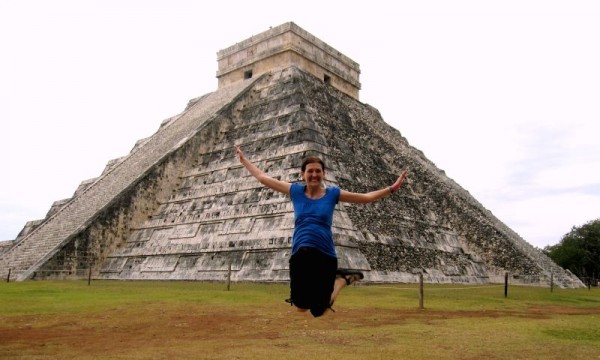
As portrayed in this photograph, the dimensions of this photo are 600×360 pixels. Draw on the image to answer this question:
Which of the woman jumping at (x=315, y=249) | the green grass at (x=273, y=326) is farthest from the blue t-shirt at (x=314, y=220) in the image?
the green grass at (x=273, y=326)

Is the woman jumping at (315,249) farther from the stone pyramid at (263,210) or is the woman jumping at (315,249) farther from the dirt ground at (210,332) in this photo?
the stone pyramid at (263,210)

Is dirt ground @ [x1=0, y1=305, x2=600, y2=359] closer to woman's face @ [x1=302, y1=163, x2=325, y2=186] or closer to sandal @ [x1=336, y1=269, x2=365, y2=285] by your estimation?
sandal @ [x1=336, y1=269, x2=365, y2=285]

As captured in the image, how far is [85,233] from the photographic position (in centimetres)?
1761

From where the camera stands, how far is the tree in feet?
152

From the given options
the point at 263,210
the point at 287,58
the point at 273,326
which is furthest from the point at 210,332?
the point at 287,58

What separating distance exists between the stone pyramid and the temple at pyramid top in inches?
3.6

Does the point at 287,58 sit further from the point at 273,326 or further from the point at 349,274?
the point at 349,274

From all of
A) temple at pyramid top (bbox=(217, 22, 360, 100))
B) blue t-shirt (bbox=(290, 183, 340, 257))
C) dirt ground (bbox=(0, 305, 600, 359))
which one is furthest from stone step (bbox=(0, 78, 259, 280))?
blue t-shirt (bbox=(290, 183, 340, 257))

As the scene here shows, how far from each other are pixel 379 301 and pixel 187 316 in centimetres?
438

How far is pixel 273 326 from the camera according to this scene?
326 inches

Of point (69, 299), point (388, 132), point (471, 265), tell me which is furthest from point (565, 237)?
point (69, 299)

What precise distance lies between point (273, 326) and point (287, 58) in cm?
1796

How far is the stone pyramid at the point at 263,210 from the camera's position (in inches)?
637

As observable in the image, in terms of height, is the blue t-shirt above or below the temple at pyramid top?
below
